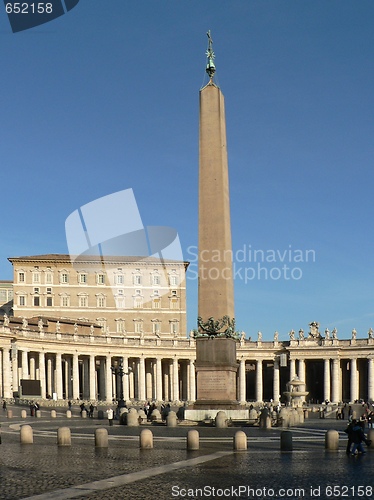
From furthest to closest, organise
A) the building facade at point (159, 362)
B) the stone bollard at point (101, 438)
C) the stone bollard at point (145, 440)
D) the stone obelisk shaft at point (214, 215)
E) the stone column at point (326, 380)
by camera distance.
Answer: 1. the stone column at point (326, 380)
2. the building facade at point (159, 362)
3. the stone obelisk shaft at point (214, 215)
4. the stone bollard at point (101, 438)
5. the stone bollard at point (145, 440)

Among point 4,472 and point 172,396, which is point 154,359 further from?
point 4,472

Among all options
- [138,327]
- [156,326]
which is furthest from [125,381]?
[156,326]

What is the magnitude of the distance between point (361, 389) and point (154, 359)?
2618 cm

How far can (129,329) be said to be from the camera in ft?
333

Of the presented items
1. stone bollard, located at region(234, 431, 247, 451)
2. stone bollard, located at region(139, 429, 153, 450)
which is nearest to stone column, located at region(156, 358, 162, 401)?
stone bollard, located at region(139, 429, 153, 450)

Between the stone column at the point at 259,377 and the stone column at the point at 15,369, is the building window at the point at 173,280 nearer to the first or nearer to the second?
the stone column at the point at 259,377

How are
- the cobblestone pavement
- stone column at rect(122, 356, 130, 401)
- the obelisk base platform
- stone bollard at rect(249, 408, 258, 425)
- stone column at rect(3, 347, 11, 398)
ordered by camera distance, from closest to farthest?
the cobblestone pavement
the obelisk base platform
stone bollard at rect(249, 408, 258, 425)
stone column at rect(3, 347, 11, 398)
stone column at rect(122, 356, 130, 401)

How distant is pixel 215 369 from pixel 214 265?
4270 millimetres

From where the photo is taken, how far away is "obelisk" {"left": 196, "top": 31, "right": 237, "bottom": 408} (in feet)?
99.6

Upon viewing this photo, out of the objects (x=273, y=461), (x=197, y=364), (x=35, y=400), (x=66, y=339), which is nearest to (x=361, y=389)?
(x=66, y=339)

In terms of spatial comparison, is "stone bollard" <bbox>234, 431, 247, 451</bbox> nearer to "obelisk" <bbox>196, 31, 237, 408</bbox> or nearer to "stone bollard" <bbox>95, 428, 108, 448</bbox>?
"stone bollard" <bbox>95, 428, 108, 448</bbox>

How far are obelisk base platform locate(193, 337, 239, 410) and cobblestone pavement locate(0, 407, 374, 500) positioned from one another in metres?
7.18

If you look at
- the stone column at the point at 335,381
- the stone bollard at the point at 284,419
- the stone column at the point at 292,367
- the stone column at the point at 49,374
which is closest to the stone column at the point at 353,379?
the stone column at the point at 335,381

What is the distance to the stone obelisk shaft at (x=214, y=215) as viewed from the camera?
30312 mm
